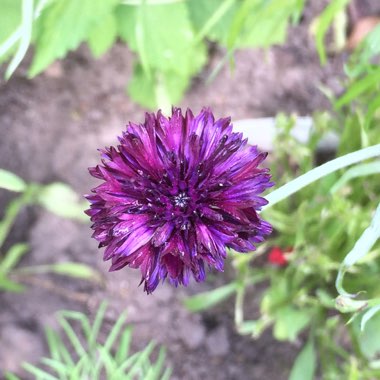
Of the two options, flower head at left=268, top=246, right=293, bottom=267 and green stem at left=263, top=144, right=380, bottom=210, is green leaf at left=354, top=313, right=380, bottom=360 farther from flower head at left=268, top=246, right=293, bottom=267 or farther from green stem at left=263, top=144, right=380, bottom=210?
Result: green stem at left=263, top=144, right=380, bottom=210

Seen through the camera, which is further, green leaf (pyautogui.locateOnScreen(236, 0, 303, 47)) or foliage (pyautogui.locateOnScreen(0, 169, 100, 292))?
foliage (pyautogui.locateOnScreen(0, 169, 100, 292))

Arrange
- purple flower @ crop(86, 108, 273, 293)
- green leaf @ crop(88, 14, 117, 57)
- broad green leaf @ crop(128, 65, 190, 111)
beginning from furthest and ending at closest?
broad green leaf @ crop(128, 65, 190, 111), green leaf @ crop(88, 14, 117, 57), purple flower @ crop(86, 108, 273, 293)

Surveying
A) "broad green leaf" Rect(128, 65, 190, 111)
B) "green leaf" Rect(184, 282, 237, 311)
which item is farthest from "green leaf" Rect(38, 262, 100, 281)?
"broad green leaf" Rect(128, 65, 190, 111)

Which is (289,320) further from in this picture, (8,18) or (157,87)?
(8,18)

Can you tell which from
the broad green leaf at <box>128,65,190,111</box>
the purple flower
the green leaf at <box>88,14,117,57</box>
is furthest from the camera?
the broad green leaf at <box>128,65,190,111</box>

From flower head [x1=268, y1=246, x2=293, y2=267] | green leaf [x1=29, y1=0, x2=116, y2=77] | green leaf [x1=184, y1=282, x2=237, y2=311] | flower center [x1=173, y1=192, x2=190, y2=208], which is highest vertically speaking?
green leaf [x1=29, y1=0, x2=116, y2=77]

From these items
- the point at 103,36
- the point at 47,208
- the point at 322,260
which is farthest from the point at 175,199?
the point at 47,208

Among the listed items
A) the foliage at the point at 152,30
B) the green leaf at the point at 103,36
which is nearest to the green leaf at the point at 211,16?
the foliage at the point at 152,30
